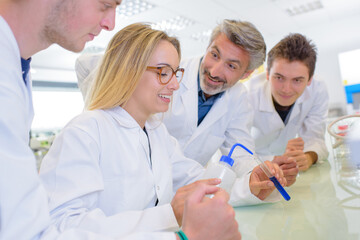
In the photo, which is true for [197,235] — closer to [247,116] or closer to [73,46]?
[73,46]

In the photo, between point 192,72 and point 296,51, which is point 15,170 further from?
point 296,51

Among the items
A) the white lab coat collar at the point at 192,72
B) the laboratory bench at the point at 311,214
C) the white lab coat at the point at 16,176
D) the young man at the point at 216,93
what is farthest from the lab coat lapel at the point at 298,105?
the white lab coat at the point at 16,176

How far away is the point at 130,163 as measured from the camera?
3.40ft

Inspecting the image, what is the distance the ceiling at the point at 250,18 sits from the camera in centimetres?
485

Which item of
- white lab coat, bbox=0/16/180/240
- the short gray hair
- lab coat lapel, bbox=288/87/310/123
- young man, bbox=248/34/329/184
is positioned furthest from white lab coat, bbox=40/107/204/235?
lab coat lapel, bbox=288/87/310/123

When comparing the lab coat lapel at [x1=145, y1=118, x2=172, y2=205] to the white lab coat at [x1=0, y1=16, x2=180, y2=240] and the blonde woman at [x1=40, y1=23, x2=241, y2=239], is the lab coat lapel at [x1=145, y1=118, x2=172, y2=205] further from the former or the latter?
the white lab coat at [x1=0, y1=16, x2=180, y2=240]

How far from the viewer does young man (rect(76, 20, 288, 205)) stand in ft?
6.06

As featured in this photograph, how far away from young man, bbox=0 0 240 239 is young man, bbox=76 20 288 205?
3.29ft

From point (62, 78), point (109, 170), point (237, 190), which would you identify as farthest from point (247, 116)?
point (62, 78)

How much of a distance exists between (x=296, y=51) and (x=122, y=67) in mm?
1479

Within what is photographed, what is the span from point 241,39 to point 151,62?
796 mm

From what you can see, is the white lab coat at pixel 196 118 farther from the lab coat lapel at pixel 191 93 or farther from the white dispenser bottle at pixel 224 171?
the white dispenser bottle at pixel 224 171

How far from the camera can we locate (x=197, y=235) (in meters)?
0.64

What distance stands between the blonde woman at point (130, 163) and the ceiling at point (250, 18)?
10.3 ft
